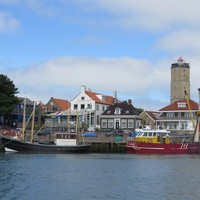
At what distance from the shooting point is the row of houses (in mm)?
126812

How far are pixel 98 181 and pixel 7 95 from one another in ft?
235

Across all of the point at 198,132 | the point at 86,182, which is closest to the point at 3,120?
the point at 198,132

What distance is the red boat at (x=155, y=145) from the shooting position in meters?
92.9

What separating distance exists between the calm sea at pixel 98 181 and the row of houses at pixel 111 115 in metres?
61.7

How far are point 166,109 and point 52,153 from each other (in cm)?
4727

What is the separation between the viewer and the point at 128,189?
141 feet

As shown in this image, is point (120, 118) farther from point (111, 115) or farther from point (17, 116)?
point (17, 116)

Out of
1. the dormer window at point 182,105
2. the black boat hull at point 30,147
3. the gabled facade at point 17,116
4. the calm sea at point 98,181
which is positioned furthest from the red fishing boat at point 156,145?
the gabled facade at point 17,116

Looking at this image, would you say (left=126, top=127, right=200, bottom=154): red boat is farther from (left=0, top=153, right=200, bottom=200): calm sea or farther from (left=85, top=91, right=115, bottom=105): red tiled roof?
(left=85, top=91, right=115, bottom=105): red tiled roof

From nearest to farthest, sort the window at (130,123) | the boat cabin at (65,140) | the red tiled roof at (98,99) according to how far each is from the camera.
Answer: the boat cabin at (65,140)
the window at (130,123)
the red tiled roof at (98,99)

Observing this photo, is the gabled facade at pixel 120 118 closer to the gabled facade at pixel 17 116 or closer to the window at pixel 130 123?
the window at pixel 130 123

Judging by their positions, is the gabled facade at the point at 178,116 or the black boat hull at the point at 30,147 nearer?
the black boat hull at the point at 30,147

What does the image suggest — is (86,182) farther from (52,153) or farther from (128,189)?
(52,153)

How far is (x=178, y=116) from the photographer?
12700cm
